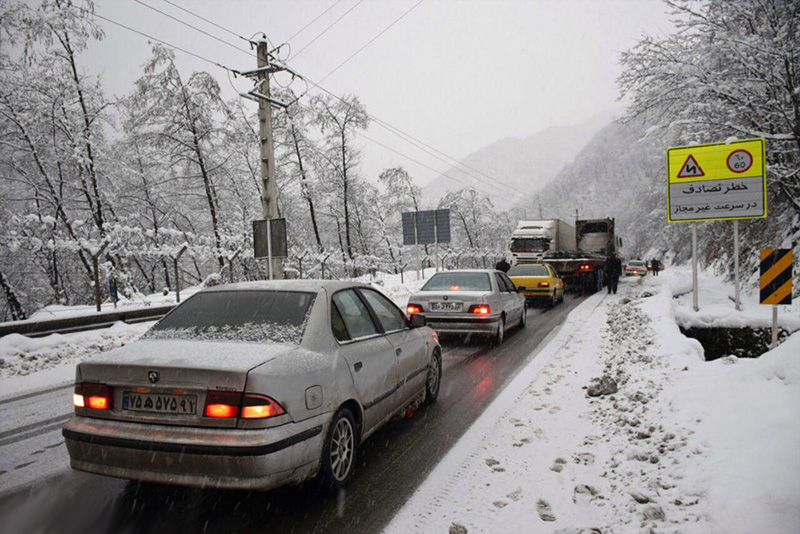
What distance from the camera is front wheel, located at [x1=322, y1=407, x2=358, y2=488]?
10.8ft

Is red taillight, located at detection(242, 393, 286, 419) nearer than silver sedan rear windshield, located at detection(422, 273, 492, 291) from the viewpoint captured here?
Yes

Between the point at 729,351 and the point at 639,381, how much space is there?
554cm

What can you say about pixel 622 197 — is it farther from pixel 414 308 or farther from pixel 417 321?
pixel 417 321

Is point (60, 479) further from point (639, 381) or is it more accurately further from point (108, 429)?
point (639, 381)

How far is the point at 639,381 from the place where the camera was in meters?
5.79

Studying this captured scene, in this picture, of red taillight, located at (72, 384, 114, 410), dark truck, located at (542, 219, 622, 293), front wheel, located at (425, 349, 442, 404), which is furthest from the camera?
dark truck, located at (542, 219, 622, 293)

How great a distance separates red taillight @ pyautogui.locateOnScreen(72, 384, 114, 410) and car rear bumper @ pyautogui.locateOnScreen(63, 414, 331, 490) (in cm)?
11

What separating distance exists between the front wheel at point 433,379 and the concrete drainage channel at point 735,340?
6621 millimetres

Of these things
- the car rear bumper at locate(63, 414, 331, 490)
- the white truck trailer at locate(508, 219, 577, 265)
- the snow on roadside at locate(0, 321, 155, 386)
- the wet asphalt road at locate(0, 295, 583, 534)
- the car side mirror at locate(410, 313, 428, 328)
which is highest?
the white truck trailer at locate(508, 219, 577, 265)

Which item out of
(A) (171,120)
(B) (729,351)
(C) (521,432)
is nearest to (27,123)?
(A) (171,120)

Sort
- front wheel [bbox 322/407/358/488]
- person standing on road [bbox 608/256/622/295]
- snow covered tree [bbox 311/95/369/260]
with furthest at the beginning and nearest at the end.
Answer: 1. snow covered tree [bbox 311/95/369/260]
2. person standing on road [bbox 608/256/622/295]
3. front wheel [bbox 322/407/358/488]

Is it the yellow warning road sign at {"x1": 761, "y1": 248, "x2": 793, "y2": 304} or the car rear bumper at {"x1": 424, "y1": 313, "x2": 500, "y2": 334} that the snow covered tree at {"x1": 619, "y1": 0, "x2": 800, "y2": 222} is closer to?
the yellow warning road sign at {"x1": 761, "y1": 248, "x2": 793, "y2": 304}

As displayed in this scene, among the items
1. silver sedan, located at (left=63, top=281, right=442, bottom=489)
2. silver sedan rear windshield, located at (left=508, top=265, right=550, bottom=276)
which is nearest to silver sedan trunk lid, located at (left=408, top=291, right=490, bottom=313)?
silver sedan, located at (left=63, top=281, right=442, bottom=489)

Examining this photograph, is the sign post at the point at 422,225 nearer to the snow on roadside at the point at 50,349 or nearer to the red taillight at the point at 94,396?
the snow on roadside at the point at 50,349
